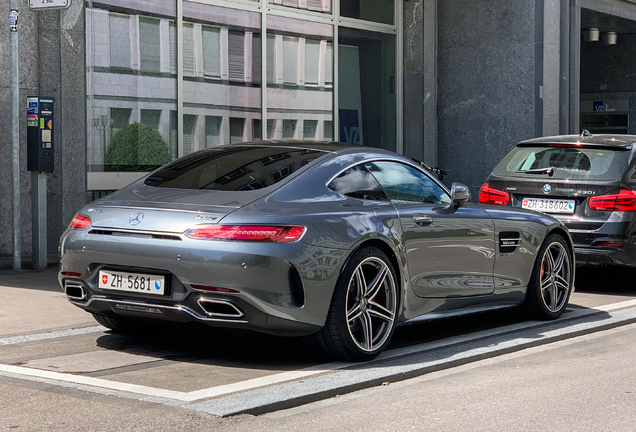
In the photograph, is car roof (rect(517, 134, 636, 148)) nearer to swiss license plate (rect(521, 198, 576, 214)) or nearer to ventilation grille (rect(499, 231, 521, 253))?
swiss license plate (rect(521, 198, 576, 214))

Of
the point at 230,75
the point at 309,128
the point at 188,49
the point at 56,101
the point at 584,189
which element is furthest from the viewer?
the point at 309,128

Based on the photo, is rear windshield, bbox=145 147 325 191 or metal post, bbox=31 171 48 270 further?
metal post, bbox=31 171 48 270

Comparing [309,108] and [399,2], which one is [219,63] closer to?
[309,108]

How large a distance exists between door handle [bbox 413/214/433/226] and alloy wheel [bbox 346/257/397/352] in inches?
18.8

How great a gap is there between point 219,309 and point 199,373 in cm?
39

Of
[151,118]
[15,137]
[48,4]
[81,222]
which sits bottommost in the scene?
[81,222]

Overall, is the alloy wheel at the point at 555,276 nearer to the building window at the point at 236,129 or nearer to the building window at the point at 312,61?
the building window at the point at 236,129

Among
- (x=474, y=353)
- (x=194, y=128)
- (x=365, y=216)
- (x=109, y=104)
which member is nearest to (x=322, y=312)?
→ (x=365, y=216)

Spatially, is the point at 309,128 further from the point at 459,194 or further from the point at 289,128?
the point at 459,194

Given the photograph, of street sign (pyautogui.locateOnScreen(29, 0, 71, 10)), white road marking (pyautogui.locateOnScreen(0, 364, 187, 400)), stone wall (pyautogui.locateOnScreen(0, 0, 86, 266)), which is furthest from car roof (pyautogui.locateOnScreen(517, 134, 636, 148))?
white road marking (pyautogui.locateOnScreen(0, 364, 187, 400))

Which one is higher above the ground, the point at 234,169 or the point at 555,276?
the point at 234,169

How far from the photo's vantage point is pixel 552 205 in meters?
9.93

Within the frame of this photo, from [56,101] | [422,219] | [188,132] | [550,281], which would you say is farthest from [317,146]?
[188,132]

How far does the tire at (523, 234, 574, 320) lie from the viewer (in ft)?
26.5
